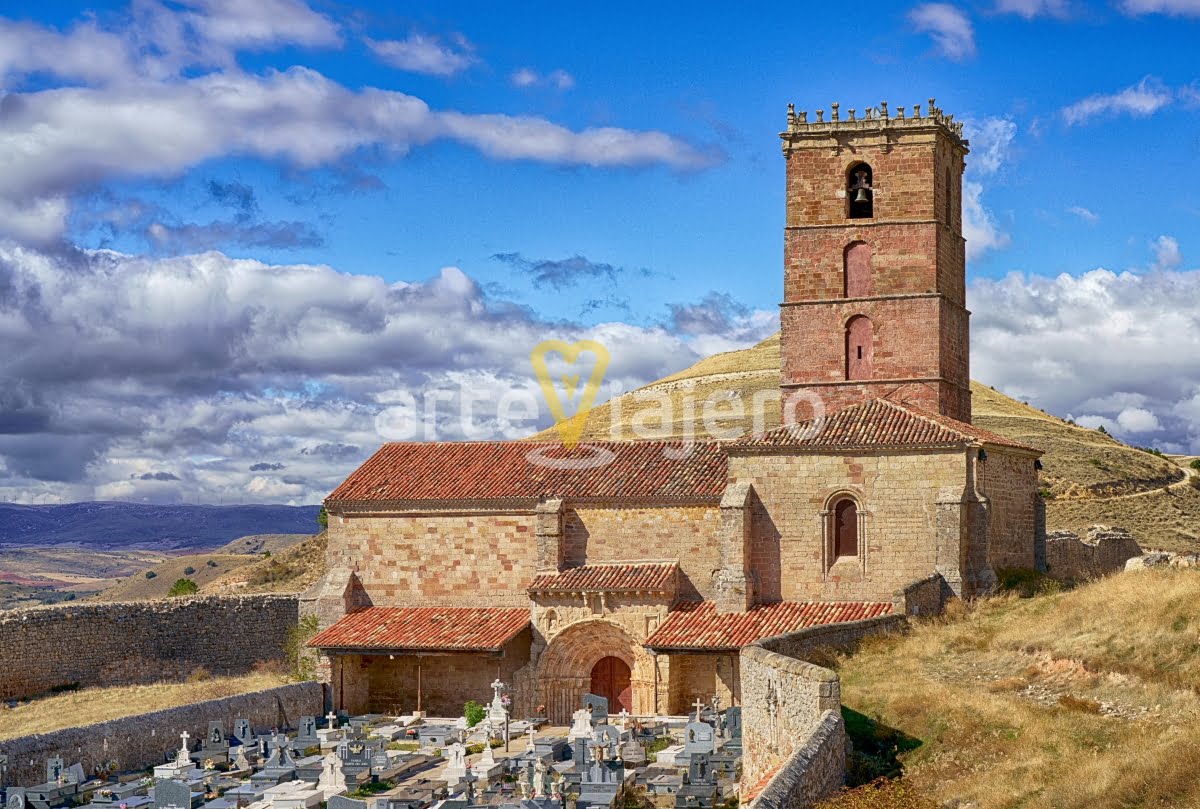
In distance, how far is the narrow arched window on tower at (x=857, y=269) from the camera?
119 ft

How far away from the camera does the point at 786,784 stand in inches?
599

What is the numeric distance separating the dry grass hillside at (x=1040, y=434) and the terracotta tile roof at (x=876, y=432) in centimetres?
552

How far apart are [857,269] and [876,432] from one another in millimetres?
5724

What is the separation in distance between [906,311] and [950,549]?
7.45 meters

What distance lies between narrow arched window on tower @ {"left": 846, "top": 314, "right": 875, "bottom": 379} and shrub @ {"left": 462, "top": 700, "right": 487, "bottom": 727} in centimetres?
1252

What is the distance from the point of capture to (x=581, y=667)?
34.1 metres

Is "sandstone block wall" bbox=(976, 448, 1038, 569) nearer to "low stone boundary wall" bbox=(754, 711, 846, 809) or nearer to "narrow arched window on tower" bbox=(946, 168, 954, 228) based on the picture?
"narrow arched window on tower" bbox=(946, 168, 954, 228)

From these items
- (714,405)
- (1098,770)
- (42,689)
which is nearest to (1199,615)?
(1098,770)

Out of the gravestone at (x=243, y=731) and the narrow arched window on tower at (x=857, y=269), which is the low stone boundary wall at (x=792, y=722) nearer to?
the gravestone at (x=243, y=731)

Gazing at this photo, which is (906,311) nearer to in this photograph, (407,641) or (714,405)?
(407,641)

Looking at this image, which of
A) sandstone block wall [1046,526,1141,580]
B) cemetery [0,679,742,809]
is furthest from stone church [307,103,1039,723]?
sandstone block wall [1046,526,1141,580]

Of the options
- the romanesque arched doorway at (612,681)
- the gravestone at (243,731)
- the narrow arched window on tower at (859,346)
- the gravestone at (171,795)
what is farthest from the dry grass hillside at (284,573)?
the gravestone at (171,795)

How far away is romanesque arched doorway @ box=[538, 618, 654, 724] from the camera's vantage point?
33.8m

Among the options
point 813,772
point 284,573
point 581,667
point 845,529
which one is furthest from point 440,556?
point 284,573
